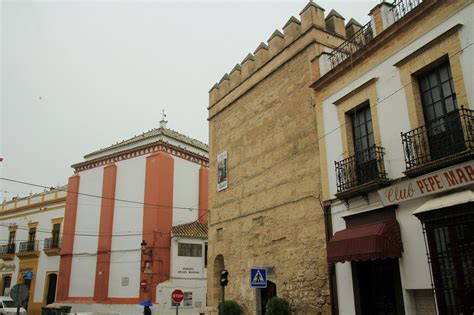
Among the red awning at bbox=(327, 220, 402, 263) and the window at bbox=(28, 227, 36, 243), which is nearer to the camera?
the red awning at bbox=(327, 220, 402, 263)

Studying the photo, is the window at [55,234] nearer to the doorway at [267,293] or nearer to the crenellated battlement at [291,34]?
the crenellated battlement at [291,34]

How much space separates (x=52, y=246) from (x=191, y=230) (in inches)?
466

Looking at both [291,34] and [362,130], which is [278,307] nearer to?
[362,130]

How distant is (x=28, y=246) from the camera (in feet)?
105

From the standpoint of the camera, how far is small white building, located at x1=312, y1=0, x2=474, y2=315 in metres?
8.45

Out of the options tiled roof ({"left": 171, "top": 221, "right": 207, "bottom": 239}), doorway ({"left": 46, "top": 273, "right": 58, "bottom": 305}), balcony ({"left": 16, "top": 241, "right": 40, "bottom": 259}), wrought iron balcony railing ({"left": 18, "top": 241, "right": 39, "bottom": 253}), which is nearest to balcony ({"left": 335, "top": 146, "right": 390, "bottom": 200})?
tiled roof ({"left": 171, "top": 221, "right": 207, "bottom": 239})

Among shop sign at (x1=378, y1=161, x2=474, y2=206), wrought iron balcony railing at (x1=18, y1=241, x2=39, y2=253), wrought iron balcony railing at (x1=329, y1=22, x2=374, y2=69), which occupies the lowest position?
shop sign at (x1=378, y1=161, x2=474, y2=206)

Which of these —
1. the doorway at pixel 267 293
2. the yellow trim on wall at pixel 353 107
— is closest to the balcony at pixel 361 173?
the yellow trim on wall at pixel 353 107

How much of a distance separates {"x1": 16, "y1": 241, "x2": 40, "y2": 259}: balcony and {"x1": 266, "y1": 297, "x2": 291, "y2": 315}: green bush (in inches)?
942

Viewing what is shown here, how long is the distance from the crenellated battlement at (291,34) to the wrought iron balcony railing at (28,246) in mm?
21628

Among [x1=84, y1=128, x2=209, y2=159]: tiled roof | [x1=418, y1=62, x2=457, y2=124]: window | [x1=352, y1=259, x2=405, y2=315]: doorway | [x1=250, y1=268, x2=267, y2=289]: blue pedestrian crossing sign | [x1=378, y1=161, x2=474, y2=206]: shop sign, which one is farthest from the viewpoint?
[x1=84, y1=128, x2=209, y2=159]: tiled roof

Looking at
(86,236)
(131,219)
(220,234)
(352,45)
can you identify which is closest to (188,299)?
(131,219)

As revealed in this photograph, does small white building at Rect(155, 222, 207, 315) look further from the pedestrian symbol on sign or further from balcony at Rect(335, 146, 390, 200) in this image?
balcony at Rect(335, 146, 390, 200)

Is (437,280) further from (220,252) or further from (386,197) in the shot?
(220,252)
